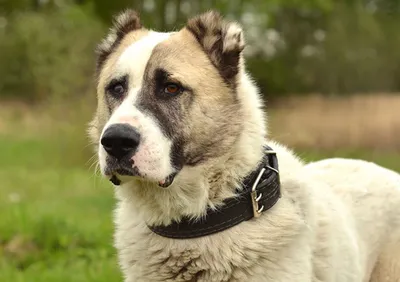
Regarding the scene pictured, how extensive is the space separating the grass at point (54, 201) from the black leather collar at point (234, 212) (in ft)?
3.16

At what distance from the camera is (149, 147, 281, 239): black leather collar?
10.9ft

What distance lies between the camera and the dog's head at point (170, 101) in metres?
3.15

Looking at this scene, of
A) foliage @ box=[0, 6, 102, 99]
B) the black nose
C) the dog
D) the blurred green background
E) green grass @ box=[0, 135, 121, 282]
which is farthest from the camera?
foliage @ box=[0, 6, 102, 99]

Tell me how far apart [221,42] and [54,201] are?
638 centimetres

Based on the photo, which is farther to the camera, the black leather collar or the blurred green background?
the blurred green background

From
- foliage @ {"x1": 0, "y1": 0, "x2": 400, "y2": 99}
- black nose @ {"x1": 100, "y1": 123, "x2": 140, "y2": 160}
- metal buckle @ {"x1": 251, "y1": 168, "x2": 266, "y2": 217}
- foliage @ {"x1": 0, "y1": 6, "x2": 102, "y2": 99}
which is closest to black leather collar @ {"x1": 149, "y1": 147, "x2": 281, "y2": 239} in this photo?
metal buckle @ {"x1": 251, "y1": 168, "x2": 266, "y2": 217}

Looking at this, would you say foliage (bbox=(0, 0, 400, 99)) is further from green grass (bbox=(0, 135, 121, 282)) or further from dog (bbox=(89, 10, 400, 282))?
dog (bbox=(89, 10, 400, 282))

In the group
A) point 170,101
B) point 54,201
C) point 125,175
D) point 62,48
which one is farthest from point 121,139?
point 62,48

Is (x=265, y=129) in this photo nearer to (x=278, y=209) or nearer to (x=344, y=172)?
(x=278, y=209)

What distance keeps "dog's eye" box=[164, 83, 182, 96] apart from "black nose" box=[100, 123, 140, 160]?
0.42 metres

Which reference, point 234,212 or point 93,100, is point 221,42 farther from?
point 93,100

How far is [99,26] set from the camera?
18766 millimetres

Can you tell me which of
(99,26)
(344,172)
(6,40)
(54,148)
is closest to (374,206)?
(344,172)

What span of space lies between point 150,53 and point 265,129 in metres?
0.75
